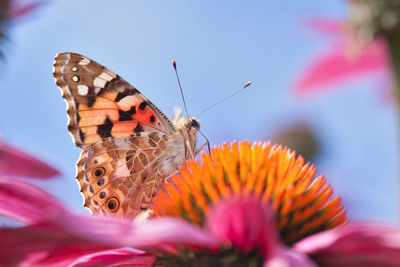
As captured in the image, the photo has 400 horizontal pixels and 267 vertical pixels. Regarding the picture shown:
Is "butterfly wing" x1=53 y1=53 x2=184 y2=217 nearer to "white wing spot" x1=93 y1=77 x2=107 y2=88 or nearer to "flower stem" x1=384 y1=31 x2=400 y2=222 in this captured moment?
"white wing spot" x1=93 y1=77 x2=107 y2=88

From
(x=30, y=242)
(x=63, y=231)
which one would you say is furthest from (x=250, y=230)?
(x=30, y=242)

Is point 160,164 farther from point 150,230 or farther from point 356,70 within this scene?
point 356,70

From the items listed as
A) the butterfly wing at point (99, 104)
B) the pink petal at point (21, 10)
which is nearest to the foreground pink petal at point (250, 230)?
the butterfly wing at point (99, 104)

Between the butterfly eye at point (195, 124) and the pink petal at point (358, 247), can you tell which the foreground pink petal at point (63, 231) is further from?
the butterfly eye at point (195, 124)

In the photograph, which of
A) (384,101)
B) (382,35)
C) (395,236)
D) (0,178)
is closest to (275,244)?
(395,236)

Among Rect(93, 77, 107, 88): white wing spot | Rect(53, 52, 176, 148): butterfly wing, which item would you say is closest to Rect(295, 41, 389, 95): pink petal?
Rect(53, 52, 176, 148): butterfly wing

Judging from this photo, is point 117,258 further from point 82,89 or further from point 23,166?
point 82,89
